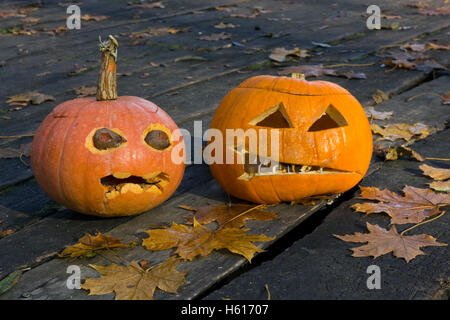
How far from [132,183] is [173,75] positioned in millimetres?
2424

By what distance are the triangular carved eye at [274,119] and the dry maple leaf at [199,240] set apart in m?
0.52

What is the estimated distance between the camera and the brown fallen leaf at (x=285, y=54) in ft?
16.1

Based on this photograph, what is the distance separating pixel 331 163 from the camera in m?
2.30

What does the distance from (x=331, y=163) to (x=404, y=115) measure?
1.44 m

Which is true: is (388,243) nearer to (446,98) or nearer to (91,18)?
(446,98)

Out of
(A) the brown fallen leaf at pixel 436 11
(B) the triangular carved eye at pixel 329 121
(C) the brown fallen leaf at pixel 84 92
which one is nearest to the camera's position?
(B) the triangular carved eye at pixel 329 121

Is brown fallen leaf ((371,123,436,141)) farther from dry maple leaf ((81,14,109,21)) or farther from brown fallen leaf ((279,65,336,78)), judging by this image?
dry maple leaf ((81,14,109,21))

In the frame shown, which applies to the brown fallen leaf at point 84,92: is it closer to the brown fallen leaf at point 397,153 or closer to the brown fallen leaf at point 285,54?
the brown fallen leaf at point 285,54

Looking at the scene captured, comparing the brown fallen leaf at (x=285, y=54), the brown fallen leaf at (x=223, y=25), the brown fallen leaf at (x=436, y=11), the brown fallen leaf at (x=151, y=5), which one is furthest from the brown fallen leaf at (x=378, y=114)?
the brown fallen leaf at (x=151, y=5)

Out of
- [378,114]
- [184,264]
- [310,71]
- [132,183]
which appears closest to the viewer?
[184,264]

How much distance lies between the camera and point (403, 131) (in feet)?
10.4

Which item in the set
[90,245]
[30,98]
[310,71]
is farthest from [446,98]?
[30,98]

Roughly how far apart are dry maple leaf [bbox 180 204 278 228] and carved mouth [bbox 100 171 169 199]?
0.17 meters
